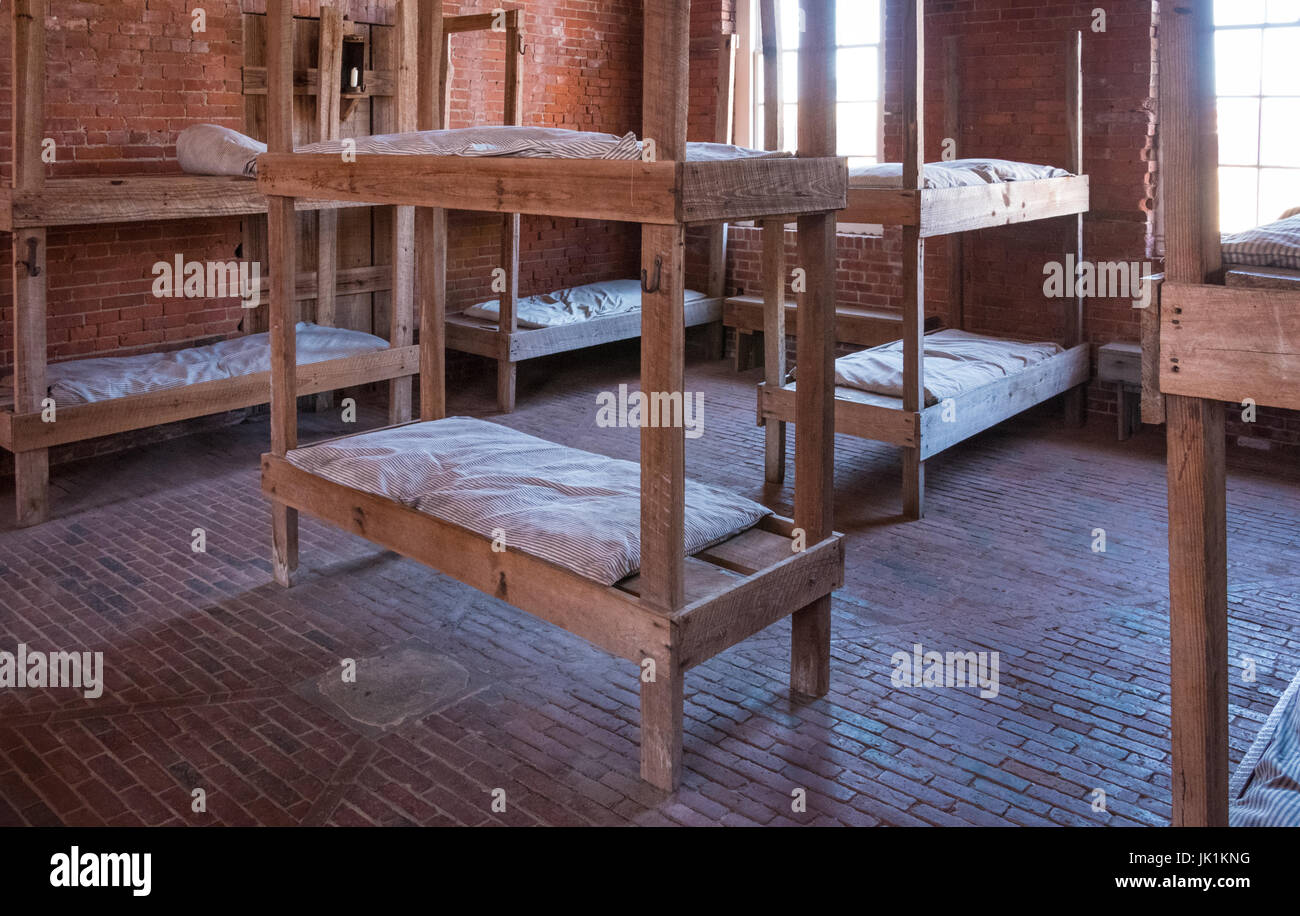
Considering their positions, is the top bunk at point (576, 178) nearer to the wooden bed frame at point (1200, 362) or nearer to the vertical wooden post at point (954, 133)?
the wooden bed frame at point (1200, 362)

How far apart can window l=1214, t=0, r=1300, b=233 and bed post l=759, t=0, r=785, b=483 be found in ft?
9.30

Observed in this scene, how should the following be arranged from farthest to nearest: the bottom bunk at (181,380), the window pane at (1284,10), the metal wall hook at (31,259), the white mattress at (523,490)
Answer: the window pane at (1284,10) → the bottom bunk at (181,380) → the metal wall hook at (31,259) → the white mattress at (523,490)

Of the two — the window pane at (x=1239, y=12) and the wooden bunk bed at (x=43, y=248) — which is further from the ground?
the window pane at (x=1239, y=12)

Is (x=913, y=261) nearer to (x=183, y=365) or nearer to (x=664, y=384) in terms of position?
(x=664, y=384)

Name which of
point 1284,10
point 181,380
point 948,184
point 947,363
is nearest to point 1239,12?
point 1284,10

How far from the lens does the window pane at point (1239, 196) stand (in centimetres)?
747

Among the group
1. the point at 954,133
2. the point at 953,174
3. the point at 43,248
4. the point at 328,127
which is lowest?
the point at 43,248

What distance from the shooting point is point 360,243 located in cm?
847

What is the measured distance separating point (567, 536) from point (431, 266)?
84.2 inches

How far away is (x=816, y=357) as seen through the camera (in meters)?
3.91

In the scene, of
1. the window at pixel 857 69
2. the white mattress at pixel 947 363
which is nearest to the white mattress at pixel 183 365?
the white mattress at pixel 947 363

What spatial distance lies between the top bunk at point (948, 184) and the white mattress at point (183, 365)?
3387 millimetres

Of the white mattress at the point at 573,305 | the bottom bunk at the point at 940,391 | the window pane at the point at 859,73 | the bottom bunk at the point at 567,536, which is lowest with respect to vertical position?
the bottom bunk at the point at 567,536

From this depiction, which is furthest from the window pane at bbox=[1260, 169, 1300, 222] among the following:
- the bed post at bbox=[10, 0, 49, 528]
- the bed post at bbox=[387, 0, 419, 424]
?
the bed post at bbox=[10, 0, 49, 528]
